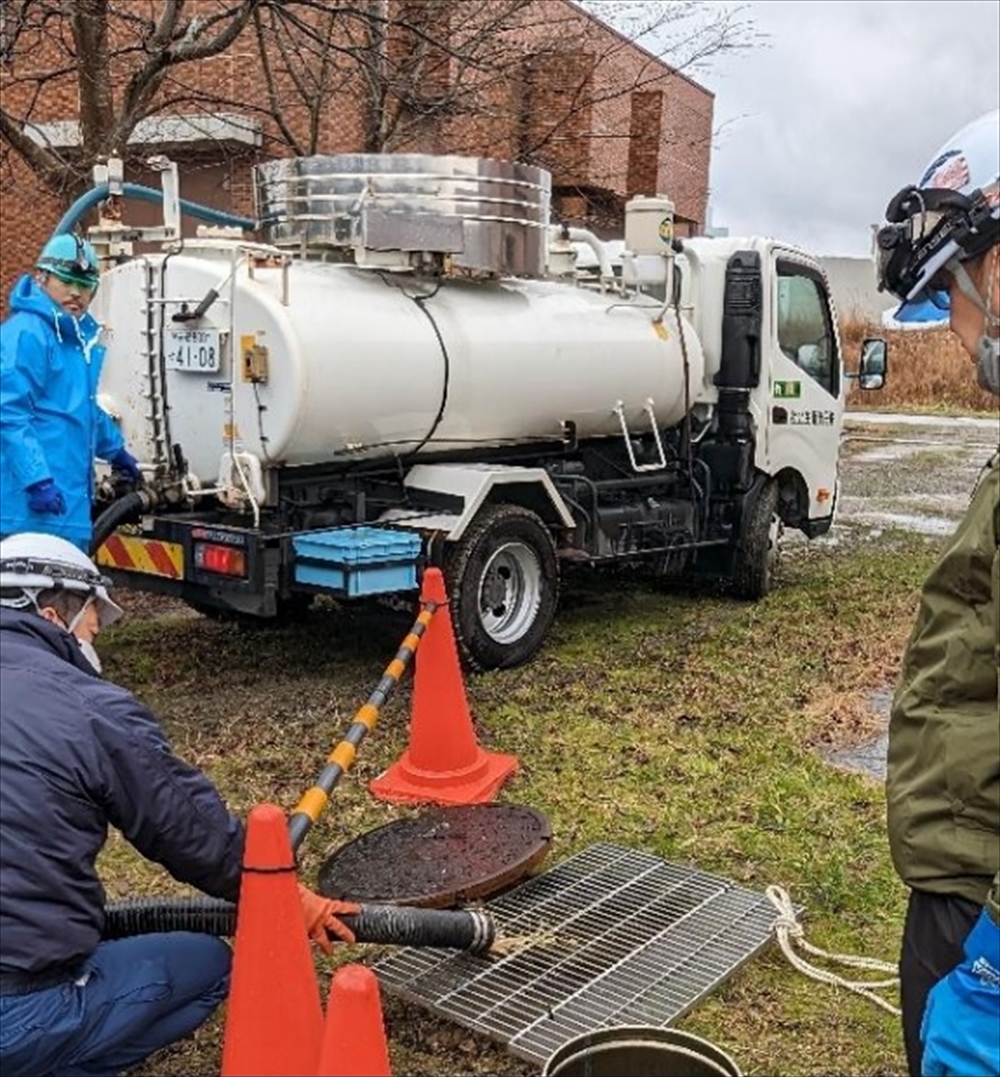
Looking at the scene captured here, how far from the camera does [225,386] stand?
6.54 m

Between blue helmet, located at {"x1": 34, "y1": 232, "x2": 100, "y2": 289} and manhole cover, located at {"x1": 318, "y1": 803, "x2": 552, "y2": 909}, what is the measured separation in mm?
2917

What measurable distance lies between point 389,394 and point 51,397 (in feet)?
5.34

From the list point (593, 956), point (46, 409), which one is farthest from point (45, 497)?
point (593, 956)

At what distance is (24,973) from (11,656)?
0.66 m

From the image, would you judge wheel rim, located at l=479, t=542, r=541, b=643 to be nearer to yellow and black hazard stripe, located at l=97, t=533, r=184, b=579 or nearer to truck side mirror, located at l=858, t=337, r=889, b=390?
yellow and black hazard stripe, located at l=97, t=533, r=184, b=579

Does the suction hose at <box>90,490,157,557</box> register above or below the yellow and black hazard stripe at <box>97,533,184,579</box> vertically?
above

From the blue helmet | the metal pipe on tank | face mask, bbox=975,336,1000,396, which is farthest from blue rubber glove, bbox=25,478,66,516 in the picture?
face mask, bbox=975,336,1000,396

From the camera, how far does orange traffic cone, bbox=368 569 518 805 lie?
5.41 m

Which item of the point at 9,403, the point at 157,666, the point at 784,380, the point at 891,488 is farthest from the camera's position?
the point at 891,488

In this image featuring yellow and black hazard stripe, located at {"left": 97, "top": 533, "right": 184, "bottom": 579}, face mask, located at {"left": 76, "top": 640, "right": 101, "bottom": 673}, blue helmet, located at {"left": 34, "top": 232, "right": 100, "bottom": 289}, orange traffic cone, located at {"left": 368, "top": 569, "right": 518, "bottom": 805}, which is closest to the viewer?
face mask, located at {"left": 76, "top": 640, "right": 101, "bottom": 673}

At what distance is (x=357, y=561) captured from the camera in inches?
250

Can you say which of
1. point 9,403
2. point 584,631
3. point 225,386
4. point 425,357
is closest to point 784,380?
point 584,631

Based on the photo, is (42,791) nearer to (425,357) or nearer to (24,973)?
(24,973)

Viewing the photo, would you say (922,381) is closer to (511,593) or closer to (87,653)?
(511,593)
